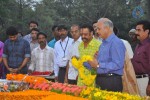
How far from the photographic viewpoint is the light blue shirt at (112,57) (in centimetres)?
490

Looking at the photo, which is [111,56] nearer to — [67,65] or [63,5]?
[67,65]

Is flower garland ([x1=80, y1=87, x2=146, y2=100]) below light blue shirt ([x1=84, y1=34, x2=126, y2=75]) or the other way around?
below

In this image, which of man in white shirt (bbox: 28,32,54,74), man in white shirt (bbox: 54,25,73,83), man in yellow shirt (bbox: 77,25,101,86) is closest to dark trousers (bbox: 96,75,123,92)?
man in yellow shirt (bbox: 77,25,101,86)

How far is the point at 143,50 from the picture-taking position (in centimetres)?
576

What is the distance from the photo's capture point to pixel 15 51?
8312 mm

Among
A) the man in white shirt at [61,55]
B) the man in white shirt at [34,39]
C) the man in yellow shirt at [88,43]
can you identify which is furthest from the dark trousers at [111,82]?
the man in white shirt at [34,39]

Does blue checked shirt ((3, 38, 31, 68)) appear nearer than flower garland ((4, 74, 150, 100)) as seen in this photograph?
No

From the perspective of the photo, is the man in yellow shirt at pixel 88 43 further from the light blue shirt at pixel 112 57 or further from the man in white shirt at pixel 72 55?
the light blue shirt at pixel 112 57

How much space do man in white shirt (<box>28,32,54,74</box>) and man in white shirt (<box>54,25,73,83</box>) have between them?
528 mm

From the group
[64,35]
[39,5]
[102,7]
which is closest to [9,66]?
[64,35]

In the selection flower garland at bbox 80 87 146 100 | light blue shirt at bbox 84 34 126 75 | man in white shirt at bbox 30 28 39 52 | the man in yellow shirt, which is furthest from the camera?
man in white shirt at bbox 30 28 39 52

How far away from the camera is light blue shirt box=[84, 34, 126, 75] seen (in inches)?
193

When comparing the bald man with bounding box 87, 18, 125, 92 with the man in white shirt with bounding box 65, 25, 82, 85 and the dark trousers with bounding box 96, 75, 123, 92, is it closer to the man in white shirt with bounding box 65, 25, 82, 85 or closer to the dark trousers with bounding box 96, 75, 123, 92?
the dark trousers with bounding box 96, 75, 123, 92

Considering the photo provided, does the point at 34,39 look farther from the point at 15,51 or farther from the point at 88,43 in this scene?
the point at 88,43
